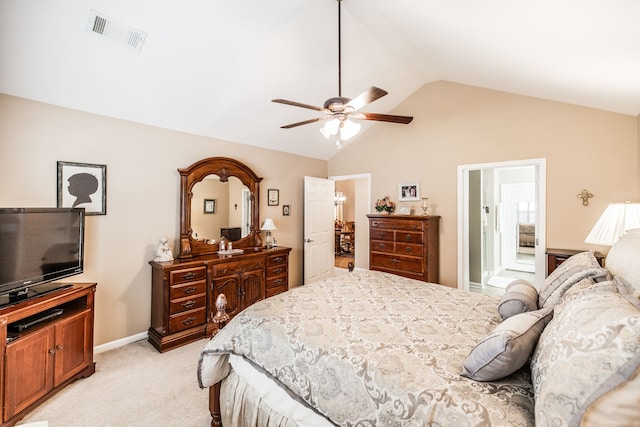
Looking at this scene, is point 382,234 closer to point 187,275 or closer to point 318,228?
point 318,228

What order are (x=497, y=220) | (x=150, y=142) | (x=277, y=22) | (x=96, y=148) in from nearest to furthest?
(x=277, y=22)
(x=96, y=148)
(x=150, y=142)
(x=497, y=220)

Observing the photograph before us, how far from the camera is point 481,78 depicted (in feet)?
11.4

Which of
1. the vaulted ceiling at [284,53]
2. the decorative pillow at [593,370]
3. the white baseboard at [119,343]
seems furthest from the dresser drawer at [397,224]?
the white baseboard at [119,343]

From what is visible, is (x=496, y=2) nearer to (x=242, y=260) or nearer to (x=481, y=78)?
(x=481, y=78)

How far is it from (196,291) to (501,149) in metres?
4.26

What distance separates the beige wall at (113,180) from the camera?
249 centimetres

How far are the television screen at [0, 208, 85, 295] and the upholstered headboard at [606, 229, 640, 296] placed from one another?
3.83 metres

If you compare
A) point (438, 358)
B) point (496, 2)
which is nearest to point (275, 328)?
point (438, 358)

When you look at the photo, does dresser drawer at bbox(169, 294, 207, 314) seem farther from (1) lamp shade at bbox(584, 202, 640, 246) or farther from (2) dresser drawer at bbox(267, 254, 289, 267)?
(1) lamp shade at bbox(584, 202, 640, 246)

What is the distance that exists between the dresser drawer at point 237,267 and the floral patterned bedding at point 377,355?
1530 millimetres

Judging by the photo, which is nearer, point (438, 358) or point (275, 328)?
point (438, 358)

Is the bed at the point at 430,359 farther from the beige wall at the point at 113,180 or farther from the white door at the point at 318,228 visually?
the white door at the point at 318,228

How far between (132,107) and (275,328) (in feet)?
9.28

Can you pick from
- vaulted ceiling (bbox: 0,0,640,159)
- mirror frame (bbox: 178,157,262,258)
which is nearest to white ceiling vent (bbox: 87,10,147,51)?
vaulted ceiling (bbox: 0,0,640,159)
